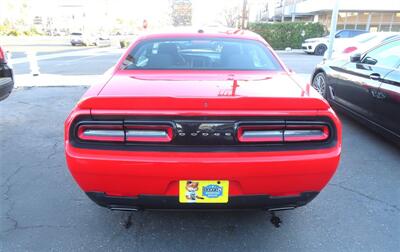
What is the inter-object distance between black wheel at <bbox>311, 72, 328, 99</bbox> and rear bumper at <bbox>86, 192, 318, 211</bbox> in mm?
3980

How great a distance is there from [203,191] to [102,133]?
2.36 ft

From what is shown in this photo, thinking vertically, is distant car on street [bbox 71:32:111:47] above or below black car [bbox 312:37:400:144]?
below

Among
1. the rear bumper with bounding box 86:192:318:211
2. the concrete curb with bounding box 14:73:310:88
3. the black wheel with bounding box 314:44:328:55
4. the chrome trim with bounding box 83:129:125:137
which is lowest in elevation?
the black wheel with bounding box 314:44:328:55

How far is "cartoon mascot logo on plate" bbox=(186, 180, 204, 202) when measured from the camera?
206cm

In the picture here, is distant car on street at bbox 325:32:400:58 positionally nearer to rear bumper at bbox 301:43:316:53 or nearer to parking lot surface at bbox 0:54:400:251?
parking lot surface at bbox 0:54:400:251

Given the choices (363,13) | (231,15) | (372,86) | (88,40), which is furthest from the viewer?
(231,15)

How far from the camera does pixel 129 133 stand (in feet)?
6.71

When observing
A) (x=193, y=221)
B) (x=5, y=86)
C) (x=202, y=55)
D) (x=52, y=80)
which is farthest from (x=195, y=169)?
(x=52, y=80)

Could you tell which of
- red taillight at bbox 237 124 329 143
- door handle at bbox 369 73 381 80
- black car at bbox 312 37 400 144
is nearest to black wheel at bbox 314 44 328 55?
black car at bbox 312 37 400 144

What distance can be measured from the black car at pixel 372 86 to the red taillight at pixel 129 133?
3012mm

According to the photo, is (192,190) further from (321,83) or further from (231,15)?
(231,15)

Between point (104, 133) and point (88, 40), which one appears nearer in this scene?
point (104, 133)

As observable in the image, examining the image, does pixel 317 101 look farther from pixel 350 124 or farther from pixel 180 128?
pixel 350 124

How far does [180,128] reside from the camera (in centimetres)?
202
